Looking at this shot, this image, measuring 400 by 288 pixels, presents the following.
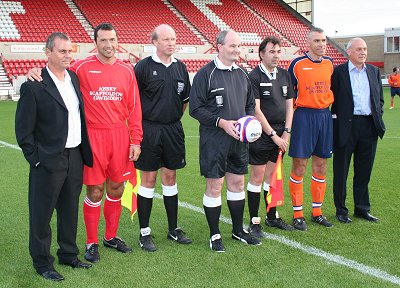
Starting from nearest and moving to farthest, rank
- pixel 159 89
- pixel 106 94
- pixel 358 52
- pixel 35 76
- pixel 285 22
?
pixel 35 76
pixel 106 94
pixel 159 89
pixel 358 52
pixel 285 22

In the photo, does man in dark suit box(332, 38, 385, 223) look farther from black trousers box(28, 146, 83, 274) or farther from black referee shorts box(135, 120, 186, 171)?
black trousers box(28, 146, 83, 274)

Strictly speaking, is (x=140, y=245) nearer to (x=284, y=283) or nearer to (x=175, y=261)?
(x=175, y=261)

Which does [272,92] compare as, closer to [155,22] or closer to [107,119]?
[107,119]

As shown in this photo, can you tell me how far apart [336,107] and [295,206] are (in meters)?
1.18

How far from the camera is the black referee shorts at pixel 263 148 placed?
203 inches

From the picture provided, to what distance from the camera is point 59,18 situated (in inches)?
1139

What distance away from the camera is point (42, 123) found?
12.9ft

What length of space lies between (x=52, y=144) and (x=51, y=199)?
0.45 meters

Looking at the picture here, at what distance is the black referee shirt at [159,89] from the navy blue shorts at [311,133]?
1.38 metres

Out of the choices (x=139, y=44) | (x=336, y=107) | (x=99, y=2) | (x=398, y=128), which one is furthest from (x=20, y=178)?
(x=99, y=2)

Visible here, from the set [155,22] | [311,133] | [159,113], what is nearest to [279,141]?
[311,133]

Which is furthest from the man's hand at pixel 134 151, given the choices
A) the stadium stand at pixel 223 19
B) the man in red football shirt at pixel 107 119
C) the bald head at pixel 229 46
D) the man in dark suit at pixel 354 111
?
the stadium stand at pixel 223 19

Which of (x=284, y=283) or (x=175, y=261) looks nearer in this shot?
(x=284, y=283)

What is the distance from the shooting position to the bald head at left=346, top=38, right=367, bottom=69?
542 cm
